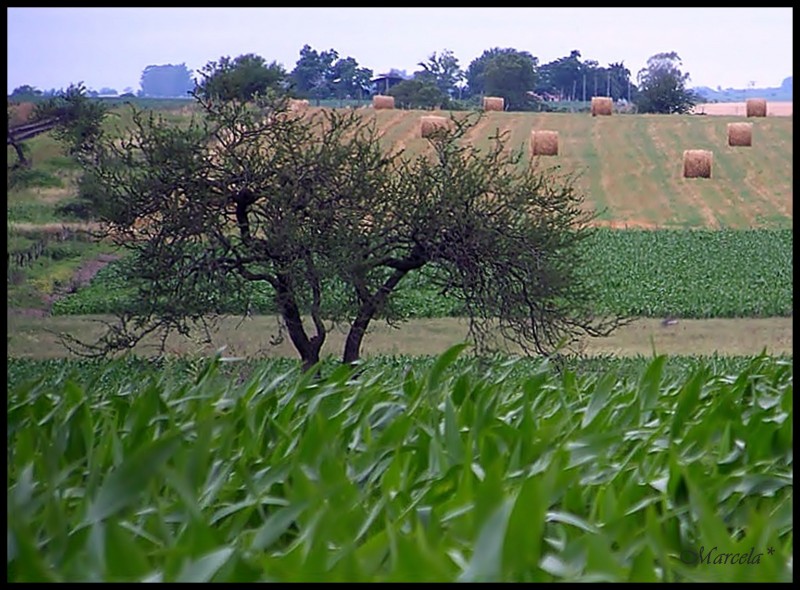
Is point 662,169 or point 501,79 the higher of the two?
point 501,79

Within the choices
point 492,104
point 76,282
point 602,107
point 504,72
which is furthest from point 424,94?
point 602,107

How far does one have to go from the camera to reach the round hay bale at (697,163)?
17031 millimetres

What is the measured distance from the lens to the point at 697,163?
55.9ft

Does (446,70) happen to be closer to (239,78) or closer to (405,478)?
(239,78)

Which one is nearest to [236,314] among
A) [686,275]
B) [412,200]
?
[412,200]

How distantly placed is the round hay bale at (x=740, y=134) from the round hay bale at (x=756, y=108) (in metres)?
1.39

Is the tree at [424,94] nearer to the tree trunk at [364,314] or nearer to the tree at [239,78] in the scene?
the tree at [239,78]

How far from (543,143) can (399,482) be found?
15.4m

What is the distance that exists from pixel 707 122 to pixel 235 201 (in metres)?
13.6

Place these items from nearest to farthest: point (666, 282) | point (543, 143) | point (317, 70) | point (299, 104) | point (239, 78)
Answer: point (317, 70) < point (239, 78) < point (299, 104) < point (666, 282) < point (543, 143)

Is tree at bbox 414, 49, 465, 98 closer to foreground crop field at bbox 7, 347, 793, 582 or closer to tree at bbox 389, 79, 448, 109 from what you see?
tree at bbox 389, 79, 448, 109

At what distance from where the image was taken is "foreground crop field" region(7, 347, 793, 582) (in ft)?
3.24

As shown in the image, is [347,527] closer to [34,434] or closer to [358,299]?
[34,434]

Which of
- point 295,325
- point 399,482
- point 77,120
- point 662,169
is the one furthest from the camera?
point 662,169
